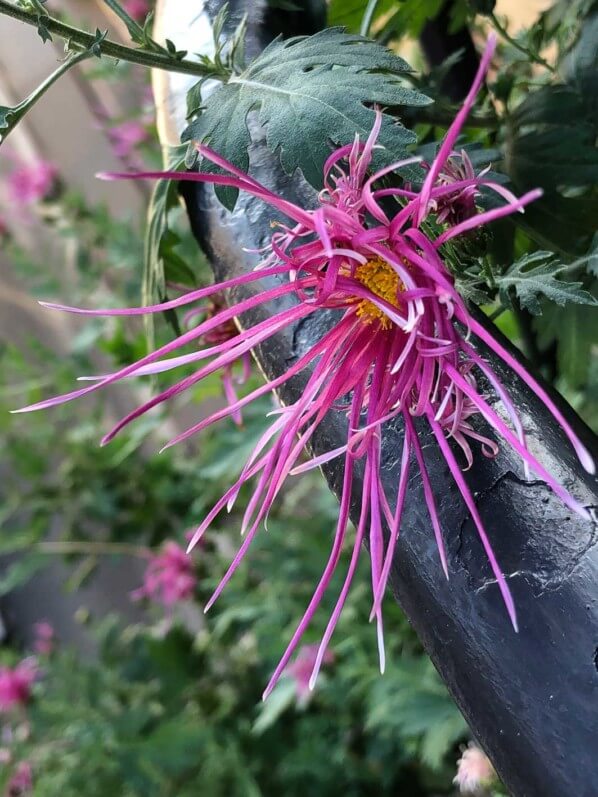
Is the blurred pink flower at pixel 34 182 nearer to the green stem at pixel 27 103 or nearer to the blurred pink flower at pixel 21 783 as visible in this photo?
the blurred pink flower at pixel 21 783

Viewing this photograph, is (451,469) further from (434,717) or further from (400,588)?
(434,717)

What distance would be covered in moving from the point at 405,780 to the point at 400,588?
2.25 feet

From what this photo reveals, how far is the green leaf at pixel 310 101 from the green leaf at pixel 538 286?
5 cm

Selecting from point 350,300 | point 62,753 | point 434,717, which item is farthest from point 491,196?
point 62,753

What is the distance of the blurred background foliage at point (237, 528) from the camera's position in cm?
30

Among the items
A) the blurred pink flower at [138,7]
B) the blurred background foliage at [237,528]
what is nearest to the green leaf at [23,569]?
the blurred background foliage at [237,528]

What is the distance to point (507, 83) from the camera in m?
0.33

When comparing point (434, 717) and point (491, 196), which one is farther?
point (434, 717)

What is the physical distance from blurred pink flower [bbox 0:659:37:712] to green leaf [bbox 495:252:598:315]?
912mm

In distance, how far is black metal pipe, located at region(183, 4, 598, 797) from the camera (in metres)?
0.16

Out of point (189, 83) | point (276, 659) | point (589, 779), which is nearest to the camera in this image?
point (589, 779)

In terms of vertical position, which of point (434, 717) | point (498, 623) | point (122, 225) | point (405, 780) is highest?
point (498, 623)

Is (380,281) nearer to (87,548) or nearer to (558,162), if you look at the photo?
(558,162)

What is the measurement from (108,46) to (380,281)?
0.36 feet
